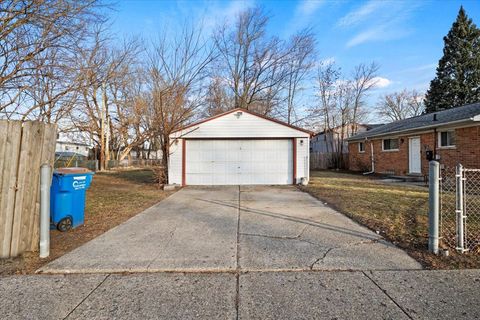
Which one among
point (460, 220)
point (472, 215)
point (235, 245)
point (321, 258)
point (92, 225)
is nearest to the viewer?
point (321, 258)

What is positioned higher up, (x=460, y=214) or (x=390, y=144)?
(x=390, y=144)

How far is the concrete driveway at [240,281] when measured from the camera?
92.7 inches

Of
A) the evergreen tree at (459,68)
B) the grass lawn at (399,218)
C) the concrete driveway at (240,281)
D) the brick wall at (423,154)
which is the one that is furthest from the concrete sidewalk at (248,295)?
the evergreen tree at (459,68)

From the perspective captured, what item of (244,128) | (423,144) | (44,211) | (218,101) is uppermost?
(218,101)

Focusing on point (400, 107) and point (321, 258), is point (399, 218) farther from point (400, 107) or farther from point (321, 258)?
point (400, 107)

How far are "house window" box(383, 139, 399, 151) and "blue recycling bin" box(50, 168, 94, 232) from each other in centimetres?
1616

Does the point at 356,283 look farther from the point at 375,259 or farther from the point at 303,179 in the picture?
the point at 303,179

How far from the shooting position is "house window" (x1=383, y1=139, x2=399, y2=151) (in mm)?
15188

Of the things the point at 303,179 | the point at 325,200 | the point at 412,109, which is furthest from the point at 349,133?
the point at 325,200

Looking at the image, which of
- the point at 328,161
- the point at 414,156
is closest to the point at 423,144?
the point at 414,156

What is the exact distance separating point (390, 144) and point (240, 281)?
1606 centimetres

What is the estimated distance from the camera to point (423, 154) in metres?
12.8

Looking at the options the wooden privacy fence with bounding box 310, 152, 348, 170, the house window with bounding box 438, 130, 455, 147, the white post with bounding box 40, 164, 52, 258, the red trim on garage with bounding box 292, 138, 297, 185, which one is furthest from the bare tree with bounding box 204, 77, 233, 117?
the white post with bounding box 40, 164, 52, 258

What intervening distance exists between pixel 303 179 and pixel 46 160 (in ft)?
32.2
